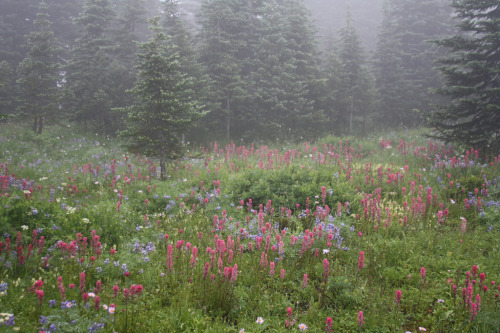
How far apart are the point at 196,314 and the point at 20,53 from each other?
102 ft

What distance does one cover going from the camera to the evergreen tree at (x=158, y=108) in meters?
10.1

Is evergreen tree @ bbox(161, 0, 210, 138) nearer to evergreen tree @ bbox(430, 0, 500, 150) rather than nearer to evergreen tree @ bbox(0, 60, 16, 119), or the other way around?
evergreen tree @ bbox(0, 60, 16, 119)

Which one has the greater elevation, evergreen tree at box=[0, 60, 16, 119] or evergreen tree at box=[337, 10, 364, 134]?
evergreen tree at box=[337, 10, 364, 134]

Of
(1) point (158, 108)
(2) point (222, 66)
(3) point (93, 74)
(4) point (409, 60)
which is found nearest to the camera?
(1) point (158, 108)

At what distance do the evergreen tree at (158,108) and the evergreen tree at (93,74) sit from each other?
11001mm

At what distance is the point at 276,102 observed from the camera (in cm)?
2089

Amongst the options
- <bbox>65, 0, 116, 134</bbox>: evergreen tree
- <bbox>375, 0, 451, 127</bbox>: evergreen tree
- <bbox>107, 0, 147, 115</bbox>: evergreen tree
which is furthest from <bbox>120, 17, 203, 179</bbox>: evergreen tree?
<bbox>375, 0, 451, 127</bbox>: evergreen tree

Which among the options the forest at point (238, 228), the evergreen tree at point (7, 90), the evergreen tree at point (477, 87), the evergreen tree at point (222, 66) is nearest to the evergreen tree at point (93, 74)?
the forest at point (238, 228)

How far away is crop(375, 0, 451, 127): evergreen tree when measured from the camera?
86.4 ft

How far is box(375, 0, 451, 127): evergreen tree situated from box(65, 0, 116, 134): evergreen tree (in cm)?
2192

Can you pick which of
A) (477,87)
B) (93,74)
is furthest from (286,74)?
(93,74)

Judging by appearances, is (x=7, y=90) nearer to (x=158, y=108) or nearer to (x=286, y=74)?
(x=158, y=108)

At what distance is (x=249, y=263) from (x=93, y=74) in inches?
793

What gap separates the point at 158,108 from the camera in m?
10.4
